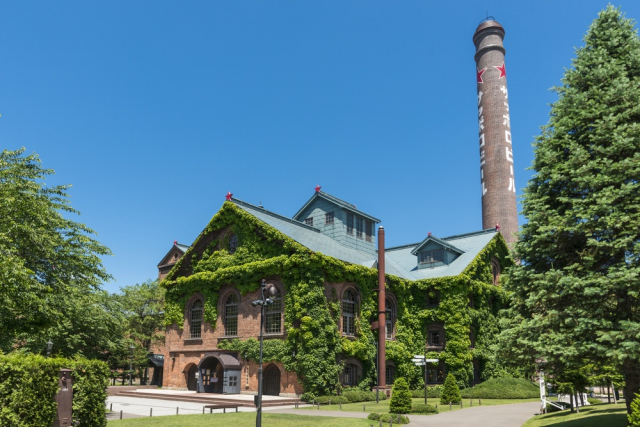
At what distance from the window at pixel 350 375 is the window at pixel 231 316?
331 inches

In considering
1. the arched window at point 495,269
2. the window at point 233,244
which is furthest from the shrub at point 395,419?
the arched window at point 495,269

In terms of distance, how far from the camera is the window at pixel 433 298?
41438 millimetres

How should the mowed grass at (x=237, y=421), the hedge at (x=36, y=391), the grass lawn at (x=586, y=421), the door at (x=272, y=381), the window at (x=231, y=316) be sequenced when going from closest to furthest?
the hedge at (x=36, y=391), the grass lawn at (x=586, y=421), the mowed grass at (x=237, y=421), the door at (x=272, y=381), the window at (x=231, y=316)

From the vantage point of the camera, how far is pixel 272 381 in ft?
114

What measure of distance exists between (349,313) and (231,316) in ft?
28.6

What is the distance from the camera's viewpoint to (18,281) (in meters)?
18.4

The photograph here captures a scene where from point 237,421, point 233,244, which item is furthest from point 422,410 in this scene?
point 233,244

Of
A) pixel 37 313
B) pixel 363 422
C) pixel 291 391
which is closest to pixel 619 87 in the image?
pixel 363 422

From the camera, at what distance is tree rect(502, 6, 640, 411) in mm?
13492

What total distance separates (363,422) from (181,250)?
5508 centimetres

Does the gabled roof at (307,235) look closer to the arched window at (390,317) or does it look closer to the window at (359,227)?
the window at (359,227)

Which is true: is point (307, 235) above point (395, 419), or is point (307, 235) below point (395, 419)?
above

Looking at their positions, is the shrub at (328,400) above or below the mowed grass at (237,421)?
below

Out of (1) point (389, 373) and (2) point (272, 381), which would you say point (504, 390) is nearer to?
(1) point (389, 373)
